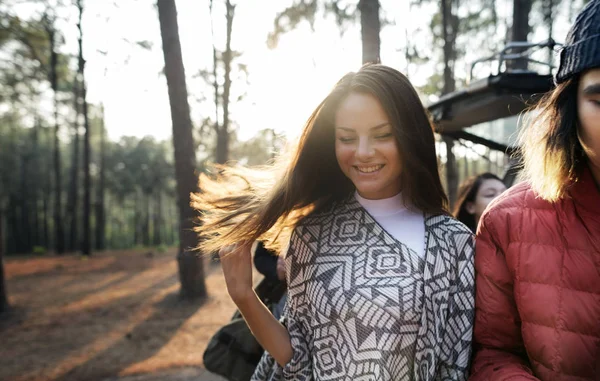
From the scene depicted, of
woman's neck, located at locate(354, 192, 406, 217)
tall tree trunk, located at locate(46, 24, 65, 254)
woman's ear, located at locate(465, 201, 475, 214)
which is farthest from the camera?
Answer: tall tree trunk, located at locate(46, 24, 65, 254)

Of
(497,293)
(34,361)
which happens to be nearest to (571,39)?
(497,293)

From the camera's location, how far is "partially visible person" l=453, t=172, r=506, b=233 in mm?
3941

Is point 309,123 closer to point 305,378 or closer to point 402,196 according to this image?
point 402,196

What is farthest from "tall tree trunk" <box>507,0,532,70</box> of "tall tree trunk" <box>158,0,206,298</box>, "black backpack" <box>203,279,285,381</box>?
"black backpack" <box>203,279,285,381</box>

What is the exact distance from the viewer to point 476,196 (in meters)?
4.01

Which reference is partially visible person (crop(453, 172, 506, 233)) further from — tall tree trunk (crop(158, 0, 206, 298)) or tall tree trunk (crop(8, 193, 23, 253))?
tall tree trunk (crop(8, 193, 23, 253))

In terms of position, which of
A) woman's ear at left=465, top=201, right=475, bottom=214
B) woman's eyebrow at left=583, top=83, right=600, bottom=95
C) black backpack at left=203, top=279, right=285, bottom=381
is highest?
woman's eyebrow at left=583, top=83, right=600, bottom=95

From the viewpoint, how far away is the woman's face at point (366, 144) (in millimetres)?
1849

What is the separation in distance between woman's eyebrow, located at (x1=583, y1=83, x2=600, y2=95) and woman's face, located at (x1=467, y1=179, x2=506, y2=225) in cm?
274

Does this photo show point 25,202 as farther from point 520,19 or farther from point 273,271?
point 273,271

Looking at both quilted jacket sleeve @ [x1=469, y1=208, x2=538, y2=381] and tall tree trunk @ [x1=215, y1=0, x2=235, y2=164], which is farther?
tall tree trunk @ [x1=215, y1=0, x2=235, y2=164]

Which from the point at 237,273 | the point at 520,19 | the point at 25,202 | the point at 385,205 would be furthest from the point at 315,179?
the point at 25,202

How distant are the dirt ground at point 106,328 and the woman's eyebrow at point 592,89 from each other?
16.0 feet

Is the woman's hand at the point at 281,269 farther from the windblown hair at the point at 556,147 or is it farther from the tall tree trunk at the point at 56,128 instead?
the tall tree trunk at the point at 56,128
